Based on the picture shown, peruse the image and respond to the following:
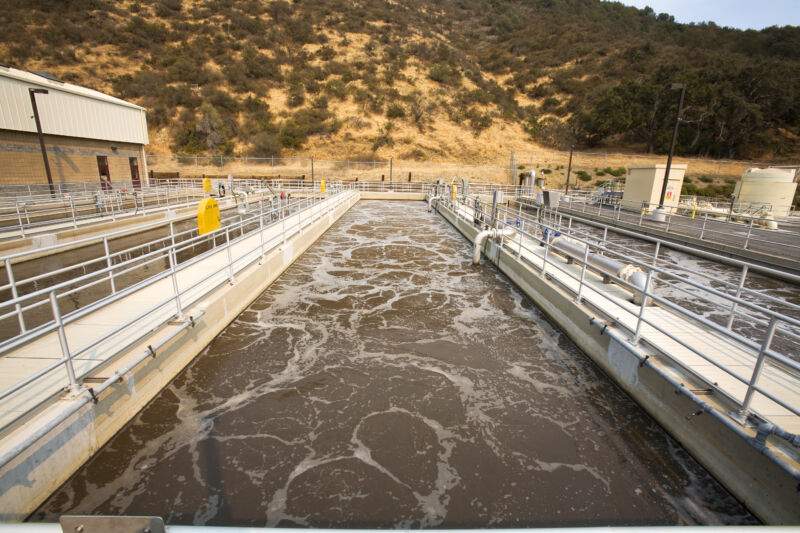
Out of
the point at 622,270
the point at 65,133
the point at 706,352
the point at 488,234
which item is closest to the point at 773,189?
the point at 488,234

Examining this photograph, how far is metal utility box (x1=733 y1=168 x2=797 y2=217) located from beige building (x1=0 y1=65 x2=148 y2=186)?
40344mm

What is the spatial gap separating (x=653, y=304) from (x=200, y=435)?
8.00 metres

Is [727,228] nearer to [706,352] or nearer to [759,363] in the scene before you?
[706,352]

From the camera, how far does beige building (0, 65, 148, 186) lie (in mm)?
21844

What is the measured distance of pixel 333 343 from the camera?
739 cm

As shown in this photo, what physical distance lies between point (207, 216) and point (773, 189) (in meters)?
33.9

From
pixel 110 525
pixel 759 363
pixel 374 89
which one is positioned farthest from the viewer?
pixel 374 89

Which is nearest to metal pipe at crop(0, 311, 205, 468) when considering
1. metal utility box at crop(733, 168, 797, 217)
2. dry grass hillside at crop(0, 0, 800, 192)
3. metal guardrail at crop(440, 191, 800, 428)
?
metal guardrail at crop(440, 191, 800, 428)

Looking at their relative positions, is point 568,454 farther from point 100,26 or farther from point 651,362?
point 100,26

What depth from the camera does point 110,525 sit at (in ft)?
4.35

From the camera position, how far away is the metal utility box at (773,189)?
83.1 feet

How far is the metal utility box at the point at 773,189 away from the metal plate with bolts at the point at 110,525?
34129 mm

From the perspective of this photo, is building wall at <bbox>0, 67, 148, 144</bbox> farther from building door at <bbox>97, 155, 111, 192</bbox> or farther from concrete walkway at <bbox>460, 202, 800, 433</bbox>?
concrete walkway at <bbox>460, 202, 800, 433</bbox>

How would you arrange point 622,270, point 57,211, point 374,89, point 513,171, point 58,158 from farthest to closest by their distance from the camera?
point 374,89
point 513,171
point 58,158
point 57,211
point 622,270
